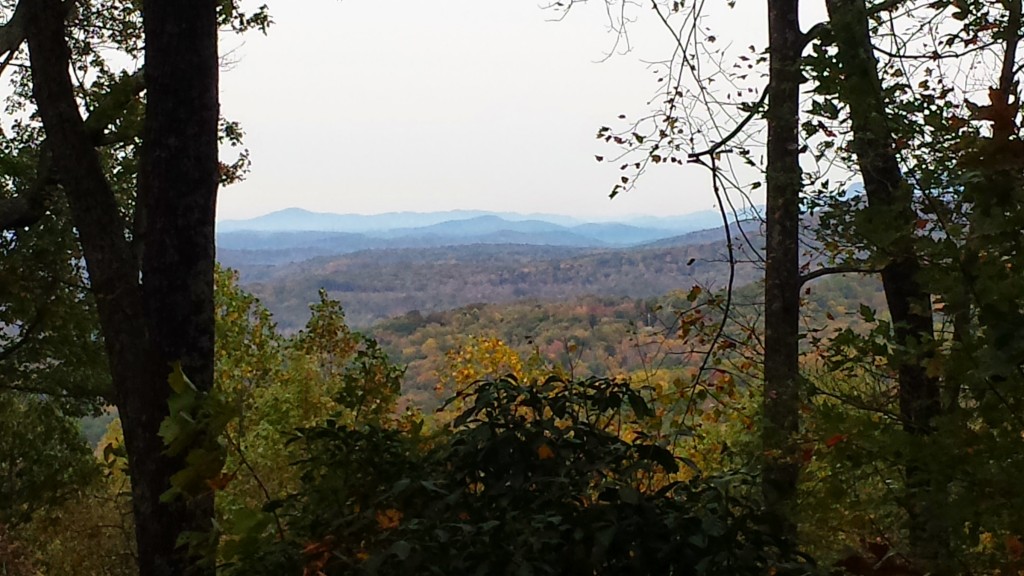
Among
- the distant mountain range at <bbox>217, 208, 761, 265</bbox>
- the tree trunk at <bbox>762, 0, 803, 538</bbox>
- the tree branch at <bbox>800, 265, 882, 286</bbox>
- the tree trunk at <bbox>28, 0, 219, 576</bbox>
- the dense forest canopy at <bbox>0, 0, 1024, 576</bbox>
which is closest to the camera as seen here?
the dense forest canopy at <bbox>0, 0, 1024, 576</bbox>

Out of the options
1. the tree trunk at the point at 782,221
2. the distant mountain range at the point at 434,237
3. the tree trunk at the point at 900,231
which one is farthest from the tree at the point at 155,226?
the distant mountain range at the point at 434,237

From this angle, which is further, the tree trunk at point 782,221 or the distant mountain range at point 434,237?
the distant mountain range at point 434,237

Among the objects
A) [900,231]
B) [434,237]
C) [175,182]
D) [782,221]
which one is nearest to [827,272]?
[782,221]

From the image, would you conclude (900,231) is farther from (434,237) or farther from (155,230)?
(434,237)

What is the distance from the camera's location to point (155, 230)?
248 cm

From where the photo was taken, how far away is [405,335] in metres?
28.0

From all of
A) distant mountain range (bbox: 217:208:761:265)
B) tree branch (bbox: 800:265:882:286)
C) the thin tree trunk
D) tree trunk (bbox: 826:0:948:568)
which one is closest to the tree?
the thin tree trunk

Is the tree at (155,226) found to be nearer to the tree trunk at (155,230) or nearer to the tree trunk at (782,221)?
the tree trunk at (155,230)

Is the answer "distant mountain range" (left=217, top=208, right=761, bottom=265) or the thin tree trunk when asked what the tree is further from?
"distant mountain range" (left=217, top=208, right=761, bottom=265)

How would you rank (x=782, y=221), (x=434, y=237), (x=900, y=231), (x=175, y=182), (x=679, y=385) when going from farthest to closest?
(x=434, y=237) < (x=679, y=385) < (x=782, y=221) < (x=175, y=182) < (x=900, y=231)

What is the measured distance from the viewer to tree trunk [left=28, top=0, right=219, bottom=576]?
2.44m

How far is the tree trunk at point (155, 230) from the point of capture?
2.44m

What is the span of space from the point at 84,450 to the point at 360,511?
985cm

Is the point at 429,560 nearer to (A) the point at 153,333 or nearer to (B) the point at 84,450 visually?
(A) the point at 153,333
